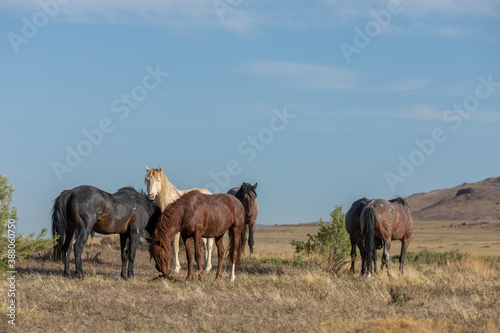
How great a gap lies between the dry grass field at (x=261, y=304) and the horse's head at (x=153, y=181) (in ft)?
7.57

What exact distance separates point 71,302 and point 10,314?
1.44 meters

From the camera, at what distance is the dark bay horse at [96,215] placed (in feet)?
46.9

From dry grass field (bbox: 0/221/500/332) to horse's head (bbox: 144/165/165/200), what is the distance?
2307 millimetres

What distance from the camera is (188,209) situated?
1409 centimetres

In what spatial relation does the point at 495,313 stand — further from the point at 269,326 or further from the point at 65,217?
the point at 65,217

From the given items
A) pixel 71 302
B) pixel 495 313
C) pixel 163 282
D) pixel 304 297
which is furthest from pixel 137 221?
pixel 495 313

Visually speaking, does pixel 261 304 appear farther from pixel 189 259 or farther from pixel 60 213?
pixel 60 213

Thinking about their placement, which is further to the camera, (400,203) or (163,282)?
(400,203)

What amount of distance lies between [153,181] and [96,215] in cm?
216

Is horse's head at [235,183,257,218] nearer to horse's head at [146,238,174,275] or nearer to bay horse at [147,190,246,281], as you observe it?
bay horse at [147,190,246,281]

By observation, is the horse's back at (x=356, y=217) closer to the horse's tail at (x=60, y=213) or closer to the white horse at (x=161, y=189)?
the white horse at (x=161, y=189)

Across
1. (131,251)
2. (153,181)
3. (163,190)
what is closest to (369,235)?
(163,190)

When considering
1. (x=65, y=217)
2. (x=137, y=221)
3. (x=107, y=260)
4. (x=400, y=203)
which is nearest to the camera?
(x=65, y=217)

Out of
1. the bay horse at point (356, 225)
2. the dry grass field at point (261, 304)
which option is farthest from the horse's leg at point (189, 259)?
the bay horse at point (356, 225)
